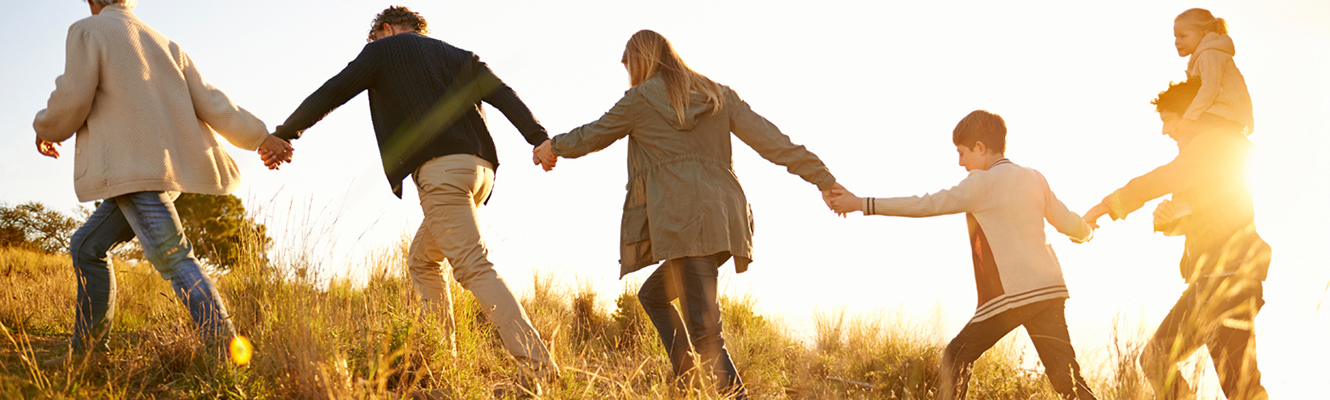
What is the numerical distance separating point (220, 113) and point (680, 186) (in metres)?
2.31

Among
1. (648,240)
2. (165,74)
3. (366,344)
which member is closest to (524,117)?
(648,240)

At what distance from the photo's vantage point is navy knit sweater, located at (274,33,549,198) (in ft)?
11.5

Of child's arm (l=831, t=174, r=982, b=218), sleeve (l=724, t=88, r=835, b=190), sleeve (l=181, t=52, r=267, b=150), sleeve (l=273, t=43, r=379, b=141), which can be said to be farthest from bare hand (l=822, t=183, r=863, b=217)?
sleeve (l=181, t=52, r=267, b=150)

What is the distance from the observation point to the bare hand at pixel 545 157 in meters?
3.77

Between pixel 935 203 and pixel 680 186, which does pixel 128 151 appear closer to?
pixel 680 186

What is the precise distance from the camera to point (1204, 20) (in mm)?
3789

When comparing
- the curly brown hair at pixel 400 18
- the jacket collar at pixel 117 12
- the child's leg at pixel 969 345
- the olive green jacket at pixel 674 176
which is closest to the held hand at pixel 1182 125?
the child's leg at pixel 969 345

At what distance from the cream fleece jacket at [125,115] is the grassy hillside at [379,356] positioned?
547 mm

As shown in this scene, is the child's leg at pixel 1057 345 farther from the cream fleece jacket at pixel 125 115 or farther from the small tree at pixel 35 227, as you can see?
the small tree at pixel 35 227

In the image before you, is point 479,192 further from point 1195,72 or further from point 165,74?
point 1195,72

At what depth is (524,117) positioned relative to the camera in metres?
4.00

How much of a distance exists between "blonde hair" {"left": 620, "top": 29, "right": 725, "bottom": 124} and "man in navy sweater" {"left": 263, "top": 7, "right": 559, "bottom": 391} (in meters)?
0.79

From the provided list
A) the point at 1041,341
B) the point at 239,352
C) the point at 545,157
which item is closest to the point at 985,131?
the point at 1041,341

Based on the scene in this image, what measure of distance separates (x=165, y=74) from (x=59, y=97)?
1.34ft
